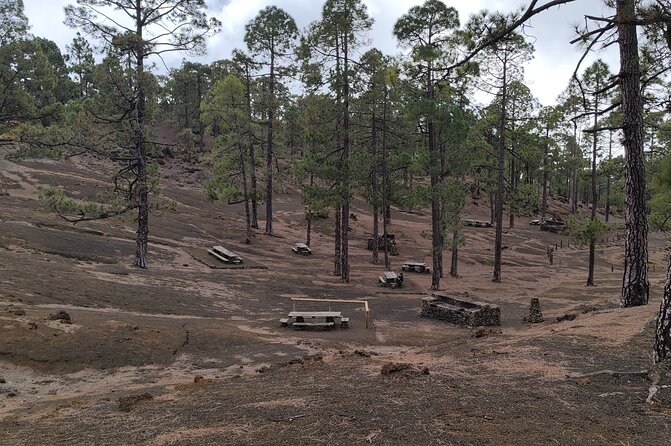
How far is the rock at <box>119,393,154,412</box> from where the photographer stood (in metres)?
6.62

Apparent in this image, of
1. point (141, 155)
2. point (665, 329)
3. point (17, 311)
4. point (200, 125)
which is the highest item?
point (200, 125)

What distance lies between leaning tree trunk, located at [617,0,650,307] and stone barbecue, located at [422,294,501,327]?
182 inches

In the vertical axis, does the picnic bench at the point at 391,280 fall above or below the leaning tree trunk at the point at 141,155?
below

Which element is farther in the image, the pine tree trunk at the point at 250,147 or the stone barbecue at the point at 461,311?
the pine tree trunk at the point at 250,147

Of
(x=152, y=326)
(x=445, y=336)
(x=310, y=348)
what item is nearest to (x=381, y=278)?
(x=445, y=336)

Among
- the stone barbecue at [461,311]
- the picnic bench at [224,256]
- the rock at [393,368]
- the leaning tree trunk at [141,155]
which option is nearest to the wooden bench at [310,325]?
the stone barbecue at [461,311]

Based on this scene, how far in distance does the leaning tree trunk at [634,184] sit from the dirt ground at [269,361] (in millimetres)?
985

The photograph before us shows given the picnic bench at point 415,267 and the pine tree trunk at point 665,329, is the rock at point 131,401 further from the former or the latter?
the picnic bench at point 415,267

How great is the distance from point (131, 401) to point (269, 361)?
411 centimetres

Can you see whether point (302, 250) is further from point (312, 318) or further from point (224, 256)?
point (312, 318)

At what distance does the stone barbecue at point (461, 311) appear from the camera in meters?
15.7

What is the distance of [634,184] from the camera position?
11.4 m

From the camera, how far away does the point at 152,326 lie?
12.1m

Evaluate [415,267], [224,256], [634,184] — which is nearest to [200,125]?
[224,256]
